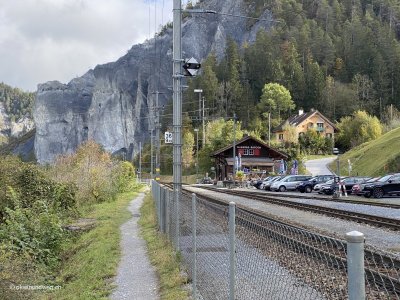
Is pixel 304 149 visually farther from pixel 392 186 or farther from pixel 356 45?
pixel 392 186

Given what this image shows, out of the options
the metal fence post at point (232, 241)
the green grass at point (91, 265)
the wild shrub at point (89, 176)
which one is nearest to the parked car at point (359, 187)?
the wild shrub at point (89, 176)

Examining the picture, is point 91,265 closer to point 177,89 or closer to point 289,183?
point 177,89

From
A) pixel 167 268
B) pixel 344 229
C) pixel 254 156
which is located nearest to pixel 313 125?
pixel 254 156

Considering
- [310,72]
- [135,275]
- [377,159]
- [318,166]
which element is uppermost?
[310,72]

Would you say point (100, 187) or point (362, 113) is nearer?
point (100, 187)

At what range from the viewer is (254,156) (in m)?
77.8

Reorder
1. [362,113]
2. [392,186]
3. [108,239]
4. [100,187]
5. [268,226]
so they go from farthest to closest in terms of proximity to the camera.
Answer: [362,113] → [100,187] → [392,186] → [108,239] → [268,226]

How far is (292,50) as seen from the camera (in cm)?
13438

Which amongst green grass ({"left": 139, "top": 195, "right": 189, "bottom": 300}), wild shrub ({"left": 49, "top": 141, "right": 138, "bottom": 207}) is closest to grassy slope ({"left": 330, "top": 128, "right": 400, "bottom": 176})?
wild shrub ({"left": 49, "top": 141, "right": 138, "bottom": 207})

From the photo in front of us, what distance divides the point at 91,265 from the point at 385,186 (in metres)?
24.9

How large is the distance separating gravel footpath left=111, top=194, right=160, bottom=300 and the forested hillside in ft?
328

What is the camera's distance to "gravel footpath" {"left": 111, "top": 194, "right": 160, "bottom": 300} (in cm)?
988

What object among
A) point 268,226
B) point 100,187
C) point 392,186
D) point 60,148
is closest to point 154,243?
point 268,226

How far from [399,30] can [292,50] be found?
48052mm
